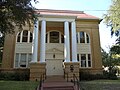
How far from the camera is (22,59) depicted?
74.6 feet

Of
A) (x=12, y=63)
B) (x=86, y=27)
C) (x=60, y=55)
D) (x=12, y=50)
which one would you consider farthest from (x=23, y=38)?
(x=86, y=27)

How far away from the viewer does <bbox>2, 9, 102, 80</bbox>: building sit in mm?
21203

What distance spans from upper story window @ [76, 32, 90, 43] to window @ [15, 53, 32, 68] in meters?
7.63

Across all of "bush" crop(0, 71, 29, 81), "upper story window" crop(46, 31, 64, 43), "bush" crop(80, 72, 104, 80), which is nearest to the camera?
"bush" crop(0, 71, 29, 81)

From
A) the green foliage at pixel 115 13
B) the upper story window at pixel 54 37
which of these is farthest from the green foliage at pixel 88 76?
the green foliage at pixel 115 13

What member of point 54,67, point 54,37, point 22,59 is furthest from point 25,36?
point 54,67

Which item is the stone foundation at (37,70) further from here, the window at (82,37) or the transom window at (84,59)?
the window at (82,37)

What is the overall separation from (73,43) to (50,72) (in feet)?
16.8

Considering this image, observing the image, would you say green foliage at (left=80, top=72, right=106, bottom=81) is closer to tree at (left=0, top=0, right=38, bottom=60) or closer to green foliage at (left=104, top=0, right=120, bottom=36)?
green foliage at (left=104, top=0, right=120, bottom=36)

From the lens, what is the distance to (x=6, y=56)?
73.3ft

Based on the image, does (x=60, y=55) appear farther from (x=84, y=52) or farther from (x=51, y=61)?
(x=84, y=52)

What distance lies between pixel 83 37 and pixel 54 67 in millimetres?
6352

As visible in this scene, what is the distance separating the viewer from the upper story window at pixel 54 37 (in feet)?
78.7

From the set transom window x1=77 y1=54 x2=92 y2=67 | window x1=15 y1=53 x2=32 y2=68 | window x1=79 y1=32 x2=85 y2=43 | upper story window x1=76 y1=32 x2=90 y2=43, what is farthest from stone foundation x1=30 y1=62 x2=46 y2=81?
window x1=79 y1=32 x2=85 y2=43
